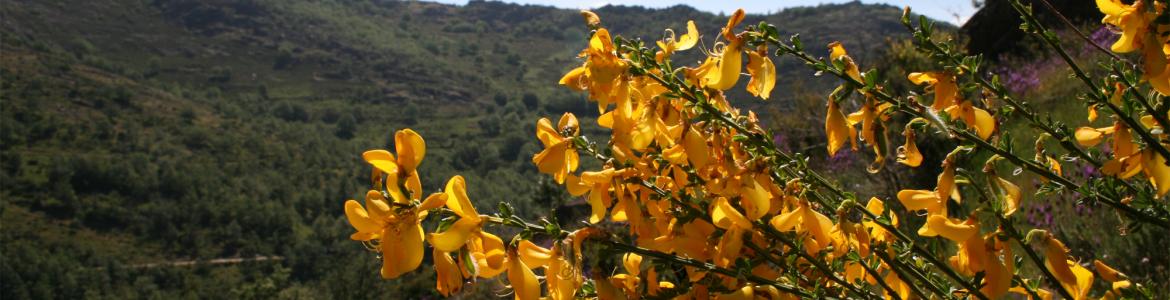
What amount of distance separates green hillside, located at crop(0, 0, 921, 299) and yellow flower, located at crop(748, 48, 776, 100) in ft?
27.3

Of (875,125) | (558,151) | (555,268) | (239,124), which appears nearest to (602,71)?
(558,151)

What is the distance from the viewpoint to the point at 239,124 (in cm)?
7450

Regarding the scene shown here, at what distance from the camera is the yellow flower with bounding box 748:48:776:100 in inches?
45.1

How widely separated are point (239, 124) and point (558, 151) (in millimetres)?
80095

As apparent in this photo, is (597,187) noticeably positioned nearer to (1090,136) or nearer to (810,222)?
(810,222)

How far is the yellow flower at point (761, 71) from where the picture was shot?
1.14 metres

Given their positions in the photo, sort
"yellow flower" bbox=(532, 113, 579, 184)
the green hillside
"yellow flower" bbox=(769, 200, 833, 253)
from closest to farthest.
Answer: "yellow flower" bbox=(769, 200, 833, 253) → "yellow flower" bbox=(532, 113, 579, 184) → the green hillside

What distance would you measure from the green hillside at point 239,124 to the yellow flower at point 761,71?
8.31 meters

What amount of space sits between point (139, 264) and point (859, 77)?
56689 mm

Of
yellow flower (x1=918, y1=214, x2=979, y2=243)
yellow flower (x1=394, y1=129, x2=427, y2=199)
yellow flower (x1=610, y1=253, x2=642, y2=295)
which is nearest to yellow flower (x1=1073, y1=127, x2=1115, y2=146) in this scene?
yellow flower (x1=918, y1=214, x2=979, y2=243)

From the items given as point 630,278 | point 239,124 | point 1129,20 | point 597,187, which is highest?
point 1129,20

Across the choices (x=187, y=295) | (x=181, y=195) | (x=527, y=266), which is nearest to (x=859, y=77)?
(x=527, y=266)

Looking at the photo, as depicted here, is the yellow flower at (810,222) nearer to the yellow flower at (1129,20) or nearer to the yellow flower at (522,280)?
the yellow flower at (522,280)

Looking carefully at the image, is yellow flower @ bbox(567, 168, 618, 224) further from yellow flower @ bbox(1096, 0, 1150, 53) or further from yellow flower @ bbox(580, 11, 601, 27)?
yellow flower @ bbox(1096, 0, 1150, 53)
